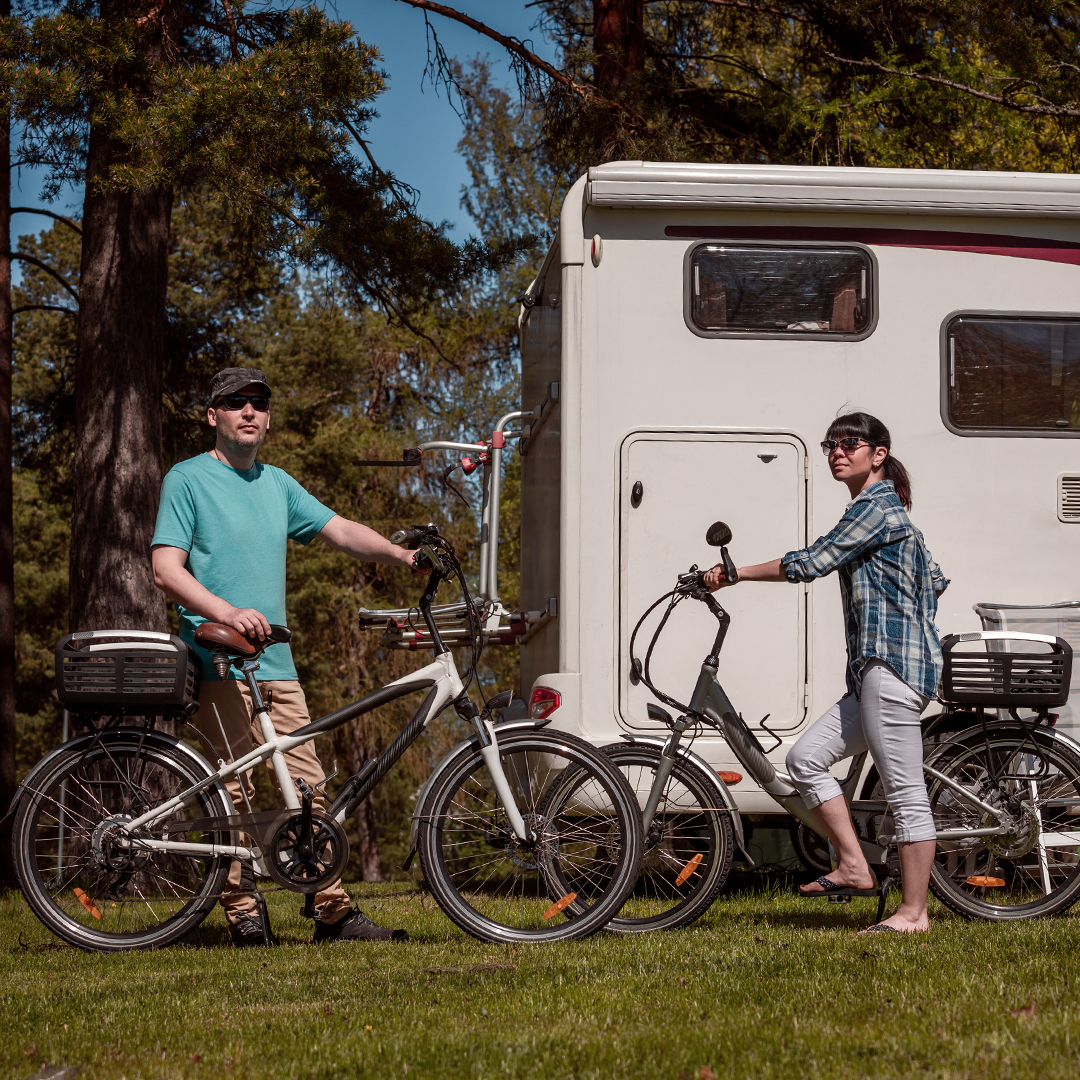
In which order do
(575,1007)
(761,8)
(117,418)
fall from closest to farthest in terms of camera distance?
(575,1007) < (117,418) < (761,8)

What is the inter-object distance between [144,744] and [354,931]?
3.30 feet

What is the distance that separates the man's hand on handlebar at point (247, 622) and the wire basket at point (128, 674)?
201mm

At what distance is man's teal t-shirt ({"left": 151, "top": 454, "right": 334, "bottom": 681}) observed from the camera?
15.8 ft

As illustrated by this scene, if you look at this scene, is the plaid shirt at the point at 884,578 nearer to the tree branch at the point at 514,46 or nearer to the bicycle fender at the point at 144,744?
the bicycle fender at the point at 144,744

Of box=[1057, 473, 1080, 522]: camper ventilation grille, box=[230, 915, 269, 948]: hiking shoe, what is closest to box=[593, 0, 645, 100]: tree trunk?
box=[1057, 473, 1080, 522]: camper ventilation grille

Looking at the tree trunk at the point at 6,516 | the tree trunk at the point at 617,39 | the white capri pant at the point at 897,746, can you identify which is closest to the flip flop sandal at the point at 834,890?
the white capri pant at the point at 897,746

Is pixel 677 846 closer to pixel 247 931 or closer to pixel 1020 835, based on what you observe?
pixel 1020 835

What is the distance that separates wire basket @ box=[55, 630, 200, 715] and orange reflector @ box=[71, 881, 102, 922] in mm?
615

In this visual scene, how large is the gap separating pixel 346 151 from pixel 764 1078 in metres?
6.75

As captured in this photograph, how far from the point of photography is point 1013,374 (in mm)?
5711

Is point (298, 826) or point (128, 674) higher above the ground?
point (128, 674)

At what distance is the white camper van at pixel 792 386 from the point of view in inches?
217

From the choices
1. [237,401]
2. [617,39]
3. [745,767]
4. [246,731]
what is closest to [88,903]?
[246,731]

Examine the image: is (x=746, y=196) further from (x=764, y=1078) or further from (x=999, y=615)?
(x=764, y=1078)
